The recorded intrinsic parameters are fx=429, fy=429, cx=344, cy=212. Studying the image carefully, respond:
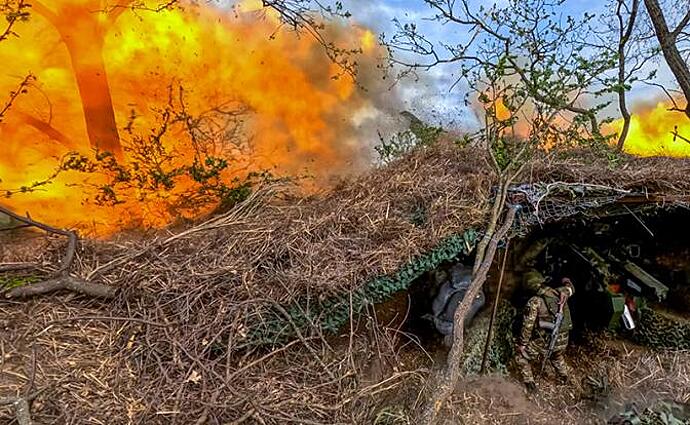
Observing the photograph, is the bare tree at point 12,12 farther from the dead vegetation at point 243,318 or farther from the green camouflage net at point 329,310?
the green camouflage net at point 329,310

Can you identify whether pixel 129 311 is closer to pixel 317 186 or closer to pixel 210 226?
pixel 210 226

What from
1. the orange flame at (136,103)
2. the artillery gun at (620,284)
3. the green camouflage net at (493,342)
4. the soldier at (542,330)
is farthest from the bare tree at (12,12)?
the artillery gun at (620,284)

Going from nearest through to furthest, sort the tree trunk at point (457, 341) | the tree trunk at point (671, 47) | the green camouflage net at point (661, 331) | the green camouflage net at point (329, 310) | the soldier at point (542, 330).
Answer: the tree trunk at point (457, 341) < the green camouflage net at point (329, 310) < the soldier at point (542, 330) < the green camouflage net at point (661, 331) < the tree trunk at point (671, 47)

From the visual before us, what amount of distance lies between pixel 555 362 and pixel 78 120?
11286mm

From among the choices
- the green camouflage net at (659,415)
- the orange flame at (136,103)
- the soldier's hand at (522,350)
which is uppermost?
the orange flame at (136,103)

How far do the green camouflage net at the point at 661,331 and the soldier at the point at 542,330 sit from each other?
7.02 feet

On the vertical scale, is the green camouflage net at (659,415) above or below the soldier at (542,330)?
below

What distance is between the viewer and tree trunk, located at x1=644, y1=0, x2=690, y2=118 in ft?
36.5

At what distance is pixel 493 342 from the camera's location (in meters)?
6.50

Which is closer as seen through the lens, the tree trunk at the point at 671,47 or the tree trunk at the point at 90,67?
the tree trunk at the point at 90,67

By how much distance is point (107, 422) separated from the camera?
3779mm

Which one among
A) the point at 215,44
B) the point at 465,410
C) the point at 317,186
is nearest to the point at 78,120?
the point at 215,44

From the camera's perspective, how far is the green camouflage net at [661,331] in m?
7.21

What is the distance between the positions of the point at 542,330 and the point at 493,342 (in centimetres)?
72
